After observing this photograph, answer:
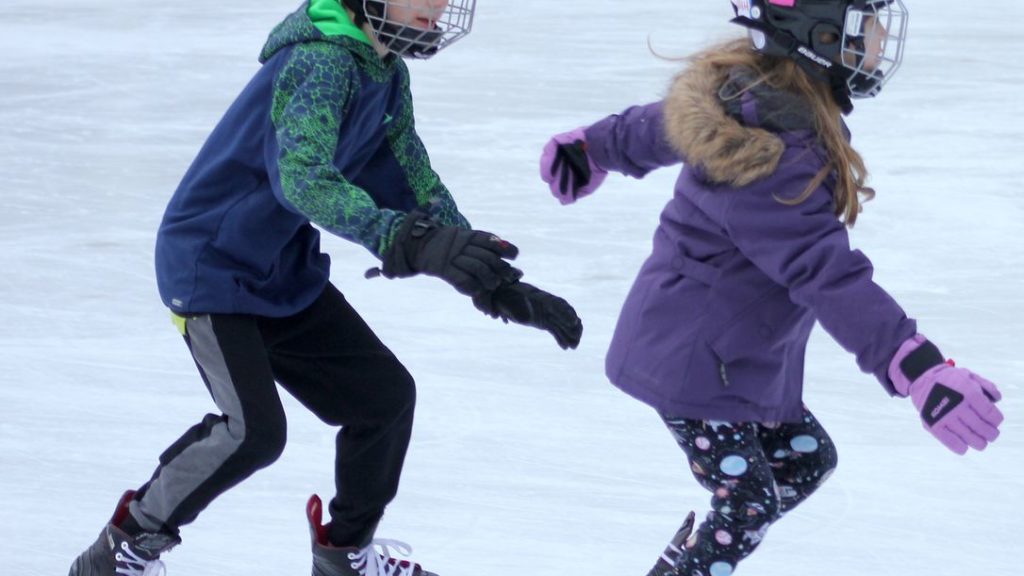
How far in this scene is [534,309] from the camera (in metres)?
2.13

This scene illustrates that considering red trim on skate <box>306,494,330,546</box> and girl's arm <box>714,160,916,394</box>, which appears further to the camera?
red trim on skate <box>306,494,330,546</box>

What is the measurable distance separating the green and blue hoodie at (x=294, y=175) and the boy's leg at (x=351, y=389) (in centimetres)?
6

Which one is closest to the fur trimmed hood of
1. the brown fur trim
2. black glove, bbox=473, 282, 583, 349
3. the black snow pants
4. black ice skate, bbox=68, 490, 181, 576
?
the brown fur trim

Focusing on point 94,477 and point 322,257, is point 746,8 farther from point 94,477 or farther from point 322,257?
point 94,477

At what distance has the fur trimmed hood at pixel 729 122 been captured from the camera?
203cm

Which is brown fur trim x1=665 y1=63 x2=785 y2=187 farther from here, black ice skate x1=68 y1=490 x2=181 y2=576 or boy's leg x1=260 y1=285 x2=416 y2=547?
black ice skate x1=68 y1=490 x2=181 y2=576

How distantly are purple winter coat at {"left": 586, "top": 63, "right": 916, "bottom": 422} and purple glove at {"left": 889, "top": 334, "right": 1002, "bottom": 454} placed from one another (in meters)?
0.05

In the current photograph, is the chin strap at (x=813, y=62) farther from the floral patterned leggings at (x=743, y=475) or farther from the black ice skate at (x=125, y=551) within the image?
the black ice skate at (x=125, y=551)

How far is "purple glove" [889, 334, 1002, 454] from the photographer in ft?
6.06

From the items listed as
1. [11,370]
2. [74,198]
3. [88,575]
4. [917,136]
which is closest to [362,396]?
[88,575]

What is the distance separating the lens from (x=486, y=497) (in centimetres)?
298

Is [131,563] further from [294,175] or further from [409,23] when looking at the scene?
[409,23]

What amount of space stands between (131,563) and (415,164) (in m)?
0.76

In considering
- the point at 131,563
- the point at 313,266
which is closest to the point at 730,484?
the point at 313,266
